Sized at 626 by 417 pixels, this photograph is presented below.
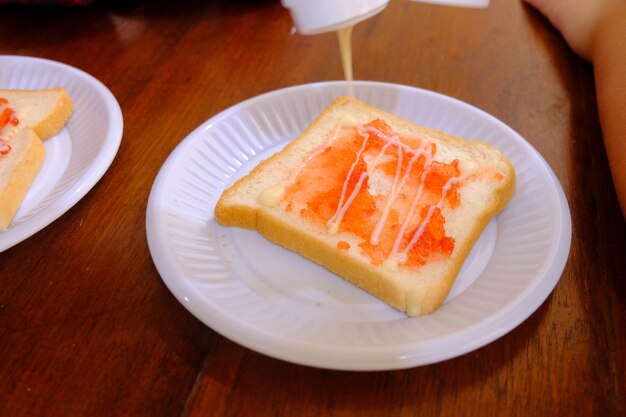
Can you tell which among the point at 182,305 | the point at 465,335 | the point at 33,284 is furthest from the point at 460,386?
the point at 33,284

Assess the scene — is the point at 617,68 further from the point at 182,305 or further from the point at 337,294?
the point at 182,305

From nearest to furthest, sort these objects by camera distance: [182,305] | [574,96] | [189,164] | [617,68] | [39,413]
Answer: [39,413]
[182,305]
[189,164]
[617,68]
[574,96]

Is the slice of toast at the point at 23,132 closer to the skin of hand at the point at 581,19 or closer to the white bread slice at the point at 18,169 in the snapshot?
the white bread slice at the point at 18,169

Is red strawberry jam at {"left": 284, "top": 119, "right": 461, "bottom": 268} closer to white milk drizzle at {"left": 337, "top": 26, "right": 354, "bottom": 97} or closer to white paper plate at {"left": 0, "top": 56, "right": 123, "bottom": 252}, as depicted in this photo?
white milk drizzle at {"left": 337, "top": 26, "right": 354, "bottom": 97}

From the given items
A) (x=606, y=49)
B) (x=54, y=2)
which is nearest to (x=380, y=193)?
(x=606, y=49)

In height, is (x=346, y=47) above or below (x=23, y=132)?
above

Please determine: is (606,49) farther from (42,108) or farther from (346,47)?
(42,108)
